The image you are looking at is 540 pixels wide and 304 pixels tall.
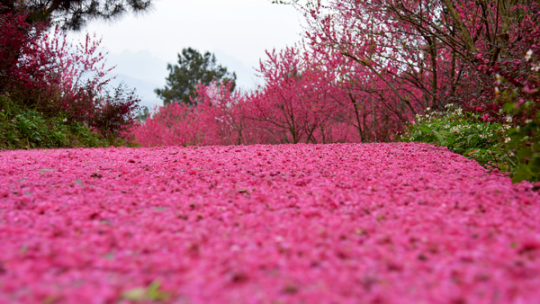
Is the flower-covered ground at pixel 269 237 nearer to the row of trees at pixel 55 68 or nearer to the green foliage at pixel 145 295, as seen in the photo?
the green foliage at pixel 145 295

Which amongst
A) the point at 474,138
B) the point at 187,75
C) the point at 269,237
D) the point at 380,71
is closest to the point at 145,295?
the point at 269,237

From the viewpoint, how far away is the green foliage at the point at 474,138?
3715 mm

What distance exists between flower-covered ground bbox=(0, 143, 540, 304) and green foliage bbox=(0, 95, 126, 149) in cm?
461

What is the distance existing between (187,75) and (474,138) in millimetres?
29193

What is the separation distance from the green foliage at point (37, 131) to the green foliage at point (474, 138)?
807cm

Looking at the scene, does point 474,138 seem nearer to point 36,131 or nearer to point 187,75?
point 36,131

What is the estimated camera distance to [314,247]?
5.82 feet

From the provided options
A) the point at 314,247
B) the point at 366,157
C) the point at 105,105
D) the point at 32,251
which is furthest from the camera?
the point at 105,105

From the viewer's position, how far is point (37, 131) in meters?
7.72

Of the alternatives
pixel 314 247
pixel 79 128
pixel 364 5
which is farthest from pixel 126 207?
pixel 79 128

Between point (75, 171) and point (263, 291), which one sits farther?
point (75, 171)

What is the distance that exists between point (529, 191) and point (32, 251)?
3.63 meters

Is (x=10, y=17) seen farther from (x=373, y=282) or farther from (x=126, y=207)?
(x=373, y=282)

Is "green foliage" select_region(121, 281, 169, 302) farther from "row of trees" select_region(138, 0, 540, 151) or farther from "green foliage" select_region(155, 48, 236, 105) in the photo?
"green foliage" select_region(155, 48, 236, 105)
